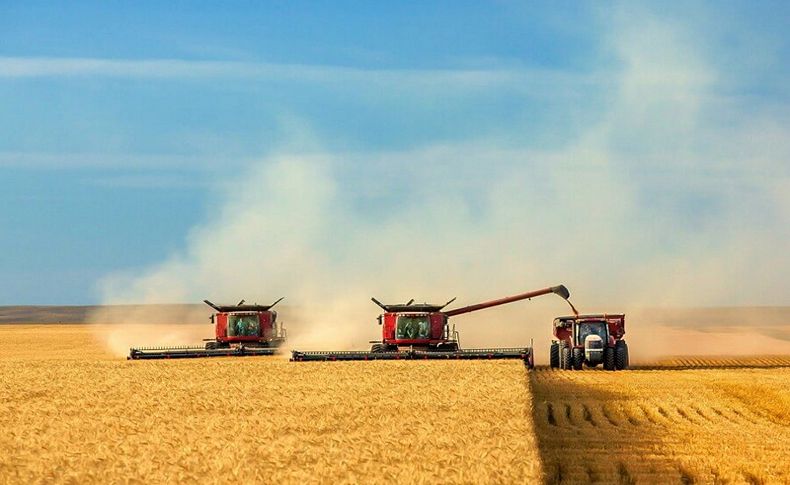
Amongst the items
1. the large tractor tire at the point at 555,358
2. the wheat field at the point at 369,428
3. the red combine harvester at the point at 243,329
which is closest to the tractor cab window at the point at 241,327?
the red combine harvester at the point at 243,329

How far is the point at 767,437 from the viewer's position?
73.7 ft

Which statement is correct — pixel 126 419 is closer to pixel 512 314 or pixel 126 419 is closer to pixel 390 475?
pixel 390 475

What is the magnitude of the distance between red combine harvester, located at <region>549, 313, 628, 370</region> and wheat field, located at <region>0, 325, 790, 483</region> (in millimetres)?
10709

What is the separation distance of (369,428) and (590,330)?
29.6 m

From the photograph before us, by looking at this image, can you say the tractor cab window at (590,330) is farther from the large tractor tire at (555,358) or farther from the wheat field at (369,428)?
the wheat field at (369,428)

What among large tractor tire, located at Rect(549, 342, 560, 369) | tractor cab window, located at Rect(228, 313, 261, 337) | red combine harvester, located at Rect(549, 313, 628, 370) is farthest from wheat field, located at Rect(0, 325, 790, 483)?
tractor cab window, located at Rect(228, 313, 261, 337)

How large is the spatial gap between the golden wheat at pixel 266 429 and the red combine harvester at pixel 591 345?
56.3 ft

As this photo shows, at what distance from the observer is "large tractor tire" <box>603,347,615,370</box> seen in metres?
44.4

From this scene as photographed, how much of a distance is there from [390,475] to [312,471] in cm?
83

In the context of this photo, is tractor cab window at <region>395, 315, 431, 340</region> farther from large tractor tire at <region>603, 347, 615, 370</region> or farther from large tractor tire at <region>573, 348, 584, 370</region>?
large tractor tire at <region>603, 347, 615, 370</region>

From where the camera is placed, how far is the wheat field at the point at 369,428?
12656 mm

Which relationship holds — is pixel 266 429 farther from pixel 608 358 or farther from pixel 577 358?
pixel 608 358

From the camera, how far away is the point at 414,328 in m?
45.8

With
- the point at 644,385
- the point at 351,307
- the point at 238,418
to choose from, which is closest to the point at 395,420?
the point at 238,418
